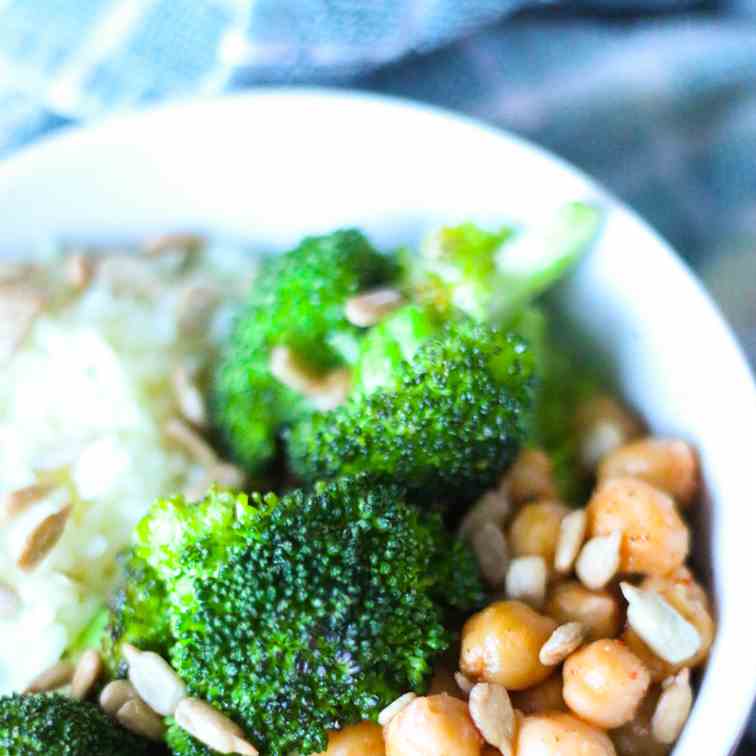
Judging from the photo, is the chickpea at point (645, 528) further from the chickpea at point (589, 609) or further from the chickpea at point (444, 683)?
the chickpea at point (444, 683)

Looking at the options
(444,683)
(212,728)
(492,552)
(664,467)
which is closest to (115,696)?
(212,728)

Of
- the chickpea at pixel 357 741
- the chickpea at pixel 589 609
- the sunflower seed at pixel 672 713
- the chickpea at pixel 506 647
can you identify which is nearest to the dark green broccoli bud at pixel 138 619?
the chickpea at pixel 357 741

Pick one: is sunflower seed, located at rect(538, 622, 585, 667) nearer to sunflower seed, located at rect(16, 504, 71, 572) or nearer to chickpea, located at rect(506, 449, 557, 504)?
chickpea, located at rect(506, 449, 557, 504)

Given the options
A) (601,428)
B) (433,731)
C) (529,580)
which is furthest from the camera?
(601,428)

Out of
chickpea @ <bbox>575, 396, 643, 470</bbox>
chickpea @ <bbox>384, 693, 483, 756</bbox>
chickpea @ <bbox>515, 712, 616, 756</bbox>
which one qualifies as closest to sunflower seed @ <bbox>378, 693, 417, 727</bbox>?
chickpea @ <bbox>384, 693, 483, 756</bbox>

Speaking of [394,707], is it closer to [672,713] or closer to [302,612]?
[302,612]

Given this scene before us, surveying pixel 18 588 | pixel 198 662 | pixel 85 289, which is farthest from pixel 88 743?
pixel 85 289

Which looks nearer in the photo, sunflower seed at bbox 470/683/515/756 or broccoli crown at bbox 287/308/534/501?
sunflower seed at bbox 470/683/515/756
